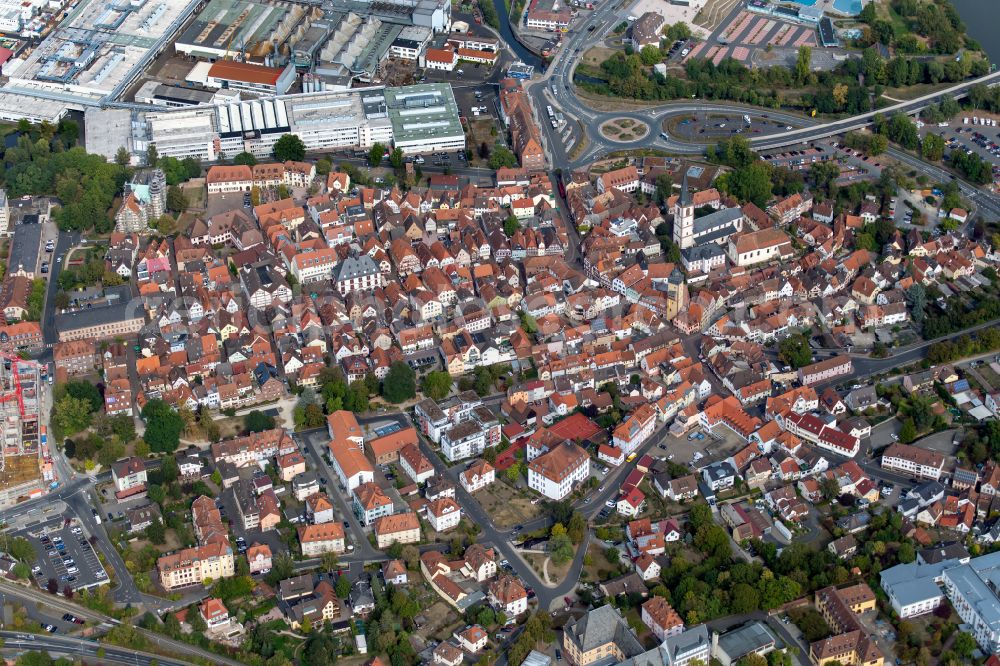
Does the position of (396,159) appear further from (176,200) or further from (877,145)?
(877,145)

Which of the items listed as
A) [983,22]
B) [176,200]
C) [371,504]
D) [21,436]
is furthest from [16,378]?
[983,22]

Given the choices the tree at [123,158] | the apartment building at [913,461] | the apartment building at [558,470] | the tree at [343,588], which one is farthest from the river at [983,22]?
the tree at [343,588]

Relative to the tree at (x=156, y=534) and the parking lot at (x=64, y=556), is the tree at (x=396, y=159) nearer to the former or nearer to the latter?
the tree at (x=156, y=534)

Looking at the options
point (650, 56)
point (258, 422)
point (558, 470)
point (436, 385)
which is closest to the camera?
point (558, 470)

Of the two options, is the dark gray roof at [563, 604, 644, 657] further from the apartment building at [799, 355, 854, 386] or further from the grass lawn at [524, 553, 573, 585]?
the apartment building at [799, 355, 854, 386]

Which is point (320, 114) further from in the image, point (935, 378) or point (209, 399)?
point (935, 378)
